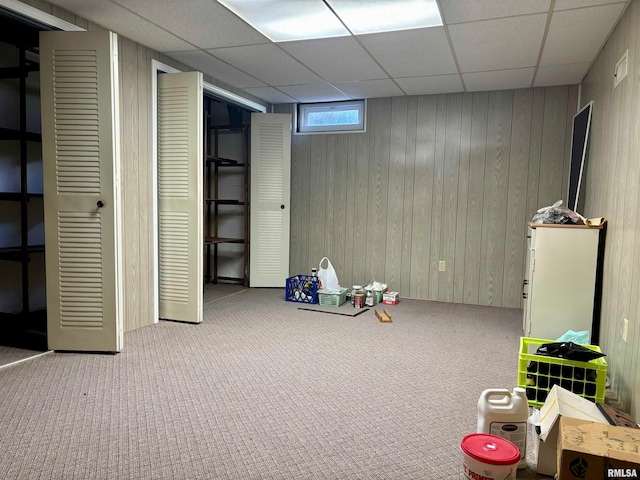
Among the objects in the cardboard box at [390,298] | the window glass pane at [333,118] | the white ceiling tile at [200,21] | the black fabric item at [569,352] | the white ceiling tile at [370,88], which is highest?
the white ceiling tile at [200,21]

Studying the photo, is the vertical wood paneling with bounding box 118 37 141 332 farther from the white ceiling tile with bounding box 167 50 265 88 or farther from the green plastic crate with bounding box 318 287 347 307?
the green plastic crate with bounding box 318 287 347 307

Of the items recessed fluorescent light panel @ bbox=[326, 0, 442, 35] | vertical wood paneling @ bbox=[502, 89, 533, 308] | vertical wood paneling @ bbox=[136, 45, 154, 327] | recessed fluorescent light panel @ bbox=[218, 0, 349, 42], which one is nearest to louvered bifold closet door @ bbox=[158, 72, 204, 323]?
vertical wood paneling @ bbox=[136, 45, 154, 327]

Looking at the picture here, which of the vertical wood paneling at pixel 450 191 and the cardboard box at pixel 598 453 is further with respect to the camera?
the vertical wood paneling at pixel 450 191

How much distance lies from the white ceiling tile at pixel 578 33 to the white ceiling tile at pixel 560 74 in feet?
0.44

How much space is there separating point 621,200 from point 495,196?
2.12 meters

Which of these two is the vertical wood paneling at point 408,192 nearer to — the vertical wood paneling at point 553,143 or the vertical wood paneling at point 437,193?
the vertical wood paneling at point 437,193

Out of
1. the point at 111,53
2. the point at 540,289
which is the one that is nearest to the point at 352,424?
the point at 540,289

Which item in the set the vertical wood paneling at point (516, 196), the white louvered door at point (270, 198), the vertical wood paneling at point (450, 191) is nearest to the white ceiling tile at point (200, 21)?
the white louvered door at point (270, 198)

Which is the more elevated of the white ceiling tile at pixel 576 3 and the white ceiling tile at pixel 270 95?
the white ceiling tile at pixel 270 95

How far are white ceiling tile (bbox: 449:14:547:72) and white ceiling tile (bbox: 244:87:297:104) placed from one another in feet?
6.62

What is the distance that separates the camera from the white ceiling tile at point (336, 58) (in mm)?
3455

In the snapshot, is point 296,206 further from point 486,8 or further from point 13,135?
point 486,8

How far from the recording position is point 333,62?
12.7 ft

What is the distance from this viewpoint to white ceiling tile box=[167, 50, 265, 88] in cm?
382
